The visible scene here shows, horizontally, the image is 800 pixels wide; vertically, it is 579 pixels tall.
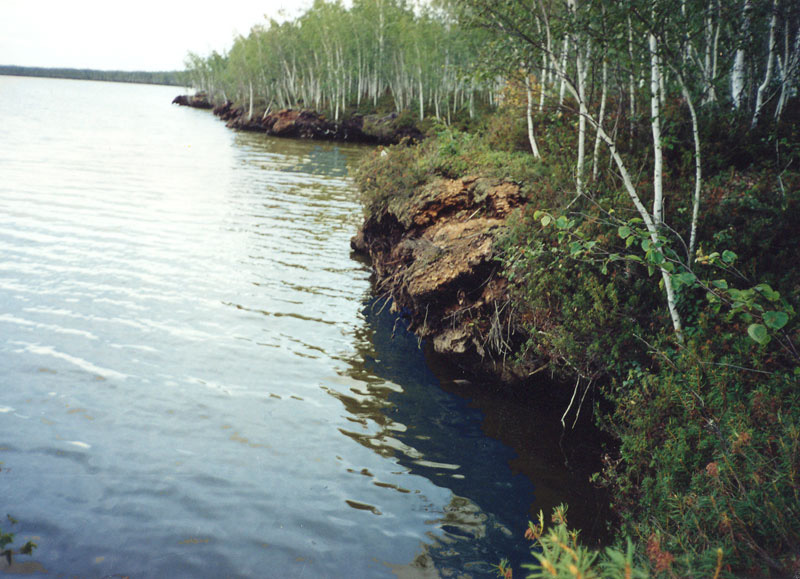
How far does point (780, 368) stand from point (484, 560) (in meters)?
3.69

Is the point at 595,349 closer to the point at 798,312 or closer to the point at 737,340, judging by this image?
the point at 737,340

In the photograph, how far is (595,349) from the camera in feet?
20.6

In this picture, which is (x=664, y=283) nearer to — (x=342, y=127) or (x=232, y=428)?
(x=232, y=428)

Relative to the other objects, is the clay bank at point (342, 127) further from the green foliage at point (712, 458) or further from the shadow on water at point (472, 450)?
the green foliage at point (712, 458)

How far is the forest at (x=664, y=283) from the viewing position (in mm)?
3541

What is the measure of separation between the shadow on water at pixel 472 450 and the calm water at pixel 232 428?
0.03m

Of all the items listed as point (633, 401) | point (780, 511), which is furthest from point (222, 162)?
point (780, 511)

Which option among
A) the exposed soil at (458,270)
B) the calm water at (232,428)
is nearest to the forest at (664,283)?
the exposed soil at (458,270)

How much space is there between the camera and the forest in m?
3.54

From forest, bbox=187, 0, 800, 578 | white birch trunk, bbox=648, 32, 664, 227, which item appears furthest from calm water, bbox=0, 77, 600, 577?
white birch trunk, bbox=648, 32, 664, 227

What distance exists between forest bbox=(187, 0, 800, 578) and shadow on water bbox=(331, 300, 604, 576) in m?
0.36

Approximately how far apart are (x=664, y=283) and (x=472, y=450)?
325cm

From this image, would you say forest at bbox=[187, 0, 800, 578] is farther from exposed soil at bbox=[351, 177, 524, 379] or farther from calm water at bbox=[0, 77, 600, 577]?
calm water at bbox=[0, 77, 600, 577]

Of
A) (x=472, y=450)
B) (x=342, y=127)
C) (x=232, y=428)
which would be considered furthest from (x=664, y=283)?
(x=342, y=127)
